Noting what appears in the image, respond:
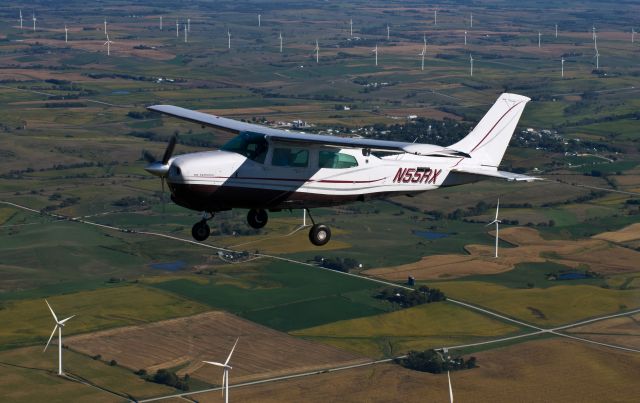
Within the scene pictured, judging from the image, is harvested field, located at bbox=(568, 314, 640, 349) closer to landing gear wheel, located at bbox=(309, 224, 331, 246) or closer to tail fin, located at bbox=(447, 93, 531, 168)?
tail fin, located at bbox=(447, 93, 531, 168)

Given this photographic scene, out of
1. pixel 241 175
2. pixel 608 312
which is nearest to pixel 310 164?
pixel 241 175

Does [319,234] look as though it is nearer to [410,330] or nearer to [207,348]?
[207,348]

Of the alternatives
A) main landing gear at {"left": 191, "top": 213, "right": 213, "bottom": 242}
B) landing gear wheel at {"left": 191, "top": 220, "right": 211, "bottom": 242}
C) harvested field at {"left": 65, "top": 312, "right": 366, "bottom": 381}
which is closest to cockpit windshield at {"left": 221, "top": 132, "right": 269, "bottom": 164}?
main landing gear at {"left": 191, "top": 213, "right": 213, "bottom": 242}

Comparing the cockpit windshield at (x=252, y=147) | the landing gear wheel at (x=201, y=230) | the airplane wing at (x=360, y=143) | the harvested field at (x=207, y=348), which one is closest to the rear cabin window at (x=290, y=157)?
the cockpit windshield at (x=252, y=147)

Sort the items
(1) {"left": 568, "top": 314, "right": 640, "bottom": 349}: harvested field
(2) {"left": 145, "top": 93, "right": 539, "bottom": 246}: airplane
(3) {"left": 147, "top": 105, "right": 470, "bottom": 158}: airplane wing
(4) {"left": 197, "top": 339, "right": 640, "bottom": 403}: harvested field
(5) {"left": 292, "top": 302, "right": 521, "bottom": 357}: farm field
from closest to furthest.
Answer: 1. (3) {"left": 147, "top": 105, "right": 470, "bottom": 158}: airplane wing
2. (2) {"left": 145, "top": 93, "right": 539, "bottom": 246}: airplane
3. (4) {"left": 197, "top": 339, "right": 640, "bottom": 403}: harvested field
4. (5) {"left": 292, "top": 302, "right": 521, "bottom": 357}: farm field
5. (1) {"left": 568, "top": 314, "right": 640, "bottom": 349}: harvested field

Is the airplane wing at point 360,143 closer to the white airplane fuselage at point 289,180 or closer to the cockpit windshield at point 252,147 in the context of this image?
the cockpit windshield at point 252,147

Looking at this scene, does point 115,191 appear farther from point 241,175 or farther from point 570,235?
point 241,175
